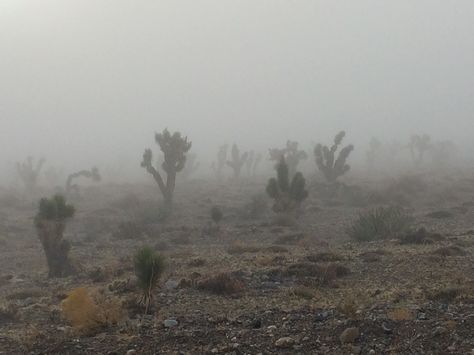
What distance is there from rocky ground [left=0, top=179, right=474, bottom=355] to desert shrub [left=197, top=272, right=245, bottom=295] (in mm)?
36

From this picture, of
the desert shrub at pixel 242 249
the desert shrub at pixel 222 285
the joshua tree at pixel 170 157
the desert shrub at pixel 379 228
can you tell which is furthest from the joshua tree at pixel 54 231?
the joshua tree at pixel 170 157

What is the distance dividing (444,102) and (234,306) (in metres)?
188

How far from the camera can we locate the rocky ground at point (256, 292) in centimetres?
895

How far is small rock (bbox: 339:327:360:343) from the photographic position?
863cm

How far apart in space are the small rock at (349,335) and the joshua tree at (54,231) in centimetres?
1134

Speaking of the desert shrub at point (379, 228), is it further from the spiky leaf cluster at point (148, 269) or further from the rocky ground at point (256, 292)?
the spiky leaf cluster at point (148, 269)

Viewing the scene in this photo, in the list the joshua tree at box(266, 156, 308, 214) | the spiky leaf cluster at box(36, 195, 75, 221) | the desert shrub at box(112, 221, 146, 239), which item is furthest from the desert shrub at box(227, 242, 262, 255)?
the joshua tree at box(266, 156, 308, 214)

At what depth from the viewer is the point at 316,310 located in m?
10.7

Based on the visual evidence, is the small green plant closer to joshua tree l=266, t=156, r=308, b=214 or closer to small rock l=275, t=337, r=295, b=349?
small rock l=275, t=337, r=295, b=349

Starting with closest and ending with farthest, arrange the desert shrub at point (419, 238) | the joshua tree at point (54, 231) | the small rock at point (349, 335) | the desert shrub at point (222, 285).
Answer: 1. the small rock at point (349, 335)
2. the desert shrub at point (222, 285)
3. the joshua tree at point (54, 231)
4. the desert shrub at point (419, 238)

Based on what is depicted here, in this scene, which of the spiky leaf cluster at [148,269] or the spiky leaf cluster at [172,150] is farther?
the spiky leaf cluster at [172,150]

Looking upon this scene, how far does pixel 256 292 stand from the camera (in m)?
12.7

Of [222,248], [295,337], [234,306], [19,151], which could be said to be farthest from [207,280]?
[19,151]

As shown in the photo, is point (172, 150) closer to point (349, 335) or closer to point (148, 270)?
point (148, 270)
